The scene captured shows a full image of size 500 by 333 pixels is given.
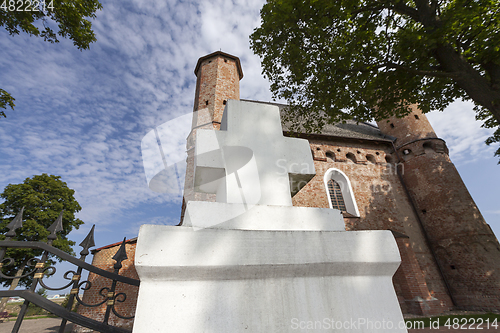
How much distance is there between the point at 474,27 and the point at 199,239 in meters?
8.28

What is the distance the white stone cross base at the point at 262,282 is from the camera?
1208 millimetres

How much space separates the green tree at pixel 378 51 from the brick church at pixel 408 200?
7.73 feet

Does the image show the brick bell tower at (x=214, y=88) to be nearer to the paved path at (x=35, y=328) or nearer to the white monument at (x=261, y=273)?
the white monument at (x=261, y=273)

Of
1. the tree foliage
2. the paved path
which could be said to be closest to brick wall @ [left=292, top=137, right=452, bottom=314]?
the paved path

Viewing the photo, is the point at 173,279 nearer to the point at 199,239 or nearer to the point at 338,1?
the point at 199,239

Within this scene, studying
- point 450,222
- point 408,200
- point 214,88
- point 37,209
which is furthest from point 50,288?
point 37,209

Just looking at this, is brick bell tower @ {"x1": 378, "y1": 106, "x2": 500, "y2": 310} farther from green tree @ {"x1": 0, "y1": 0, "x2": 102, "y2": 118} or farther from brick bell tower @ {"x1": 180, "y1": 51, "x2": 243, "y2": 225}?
green tree @ {"x1": 0, "y1": 0, "x2": 102, "y2": 118}

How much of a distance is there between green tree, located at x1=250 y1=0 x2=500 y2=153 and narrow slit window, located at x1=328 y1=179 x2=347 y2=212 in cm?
588

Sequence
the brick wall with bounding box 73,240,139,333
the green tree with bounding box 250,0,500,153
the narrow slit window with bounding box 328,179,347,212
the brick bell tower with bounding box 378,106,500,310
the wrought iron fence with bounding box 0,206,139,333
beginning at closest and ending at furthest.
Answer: the wrought iron fence with bounding box 0,206,139,333 < the green tree with bounding box 250,0,500,153 < the brick wall with bounding box 73,240,139,333 < the brick bell tower with bounding box 378,106,500,310 < the narrow slit window with bounding box 328,179,347,212

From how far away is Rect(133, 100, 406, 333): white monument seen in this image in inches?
47.8

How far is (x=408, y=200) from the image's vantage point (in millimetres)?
13438

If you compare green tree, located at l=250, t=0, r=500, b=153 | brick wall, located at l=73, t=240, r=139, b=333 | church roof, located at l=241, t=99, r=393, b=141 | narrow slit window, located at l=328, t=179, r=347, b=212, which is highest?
church roof, located at l=241, t=99, r=393, b=141

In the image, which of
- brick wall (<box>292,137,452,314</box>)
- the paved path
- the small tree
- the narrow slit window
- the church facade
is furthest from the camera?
the small tree

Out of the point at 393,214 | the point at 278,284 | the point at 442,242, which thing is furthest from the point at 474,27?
the point at 442,242
